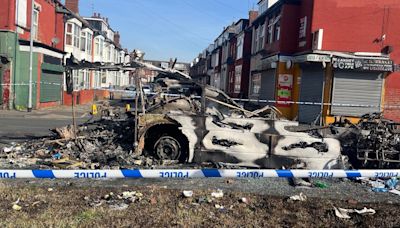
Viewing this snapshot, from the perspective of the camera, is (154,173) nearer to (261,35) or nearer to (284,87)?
(284,87)

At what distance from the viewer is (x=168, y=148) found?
8688 millimetres

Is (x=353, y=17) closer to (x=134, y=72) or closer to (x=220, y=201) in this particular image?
(x=134, y=72)

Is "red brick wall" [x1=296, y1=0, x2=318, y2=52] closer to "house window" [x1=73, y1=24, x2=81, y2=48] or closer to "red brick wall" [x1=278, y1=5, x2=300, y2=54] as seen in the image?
"red brick wall" [x1=278, y1=5, x2=300, y2=54]

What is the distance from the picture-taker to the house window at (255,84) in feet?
87.4

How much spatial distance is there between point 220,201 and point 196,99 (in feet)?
13.1

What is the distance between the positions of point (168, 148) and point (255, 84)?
2014 centimetres

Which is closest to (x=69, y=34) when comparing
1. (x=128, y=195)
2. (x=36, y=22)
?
(x=36, y=22)

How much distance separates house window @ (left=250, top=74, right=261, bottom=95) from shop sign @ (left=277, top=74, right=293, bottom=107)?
4.87 metres

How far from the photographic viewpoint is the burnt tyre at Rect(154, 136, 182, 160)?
8656mm

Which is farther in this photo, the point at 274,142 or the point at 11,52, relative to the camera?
the point at 11,52

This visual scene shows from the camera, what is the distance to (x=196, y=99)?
31.1 feet

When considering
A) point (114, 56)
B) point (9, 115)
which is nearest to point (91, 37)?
point (114, 56)

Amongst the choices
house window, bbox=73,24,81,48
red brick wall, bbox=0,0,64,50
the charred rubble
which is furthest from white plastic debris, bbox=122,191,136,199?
house window, bbox=73,24,81,48

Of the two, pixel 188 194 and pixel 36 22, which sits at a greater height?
pixel 36 22
